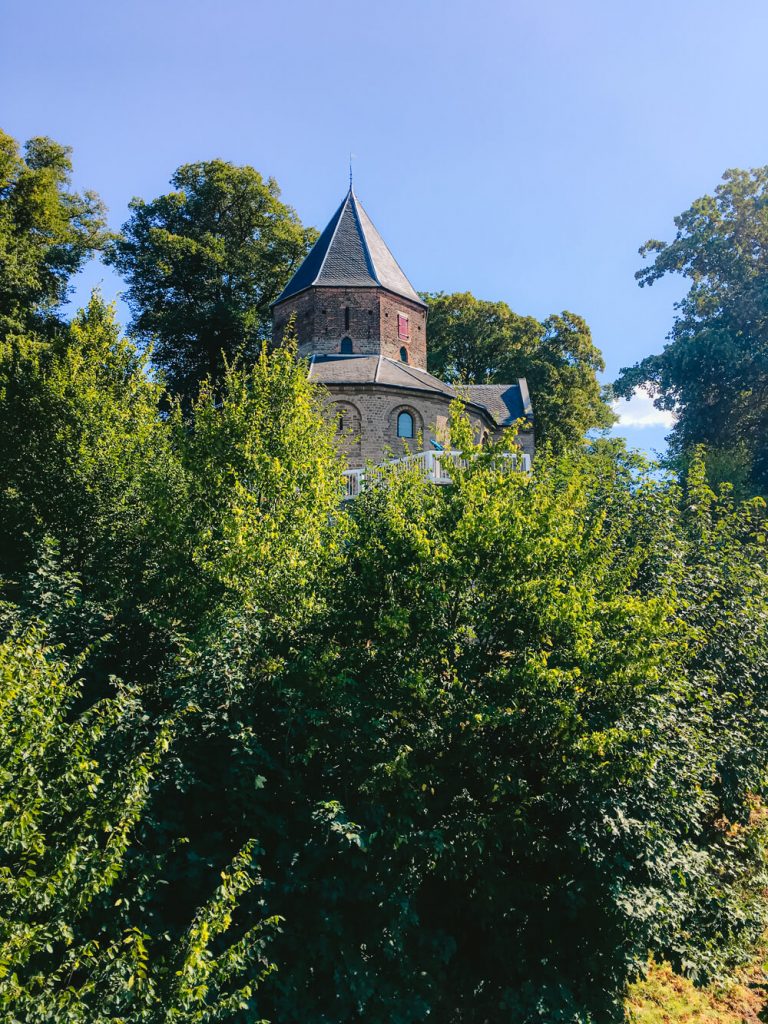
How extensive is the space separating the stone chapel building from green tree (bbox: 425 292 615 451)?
572 cm

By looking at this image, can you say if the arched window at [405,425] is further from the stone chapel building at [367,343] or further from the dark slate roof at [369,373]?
the dark slate roof at [369,373]

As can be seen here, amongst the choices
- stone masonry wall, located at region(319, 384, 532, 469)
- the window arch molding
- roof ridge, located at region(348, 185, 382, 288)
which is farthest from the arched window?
roof ridge, located at region(348, 185, 382, 288)

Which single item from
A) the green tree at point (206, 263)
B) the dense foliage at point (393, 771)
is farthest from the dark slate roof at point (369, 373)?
the dense foliage at point (393, 771)

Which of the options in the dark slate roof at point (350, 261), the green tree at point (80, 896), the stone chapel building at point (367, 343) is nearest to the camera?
the green tree at point (80, 896)

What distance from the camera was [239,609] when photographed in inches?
420

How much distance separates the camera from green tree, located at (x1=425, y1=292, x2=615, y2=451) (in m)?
43.6

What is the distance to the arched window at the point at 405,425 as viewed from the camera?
2953 cm

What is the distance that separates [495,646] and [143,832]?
4754 mm

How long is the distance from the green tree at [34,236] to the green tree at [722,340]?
26.6m

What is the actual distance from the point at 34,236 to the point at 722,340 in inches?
1194

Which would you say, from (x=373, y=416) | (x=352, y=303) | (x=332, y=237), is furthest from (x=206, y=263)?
(x=373, y=416)

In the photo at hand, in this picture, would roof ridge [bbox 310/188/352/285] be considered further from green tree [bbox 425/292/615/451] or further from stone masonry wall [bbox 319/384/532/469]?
green tree [bbox 425/292/615/451]

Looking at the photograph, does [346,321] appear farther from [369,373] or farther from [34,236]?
[34,236]

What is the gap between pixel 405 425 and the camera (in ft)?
97.4
